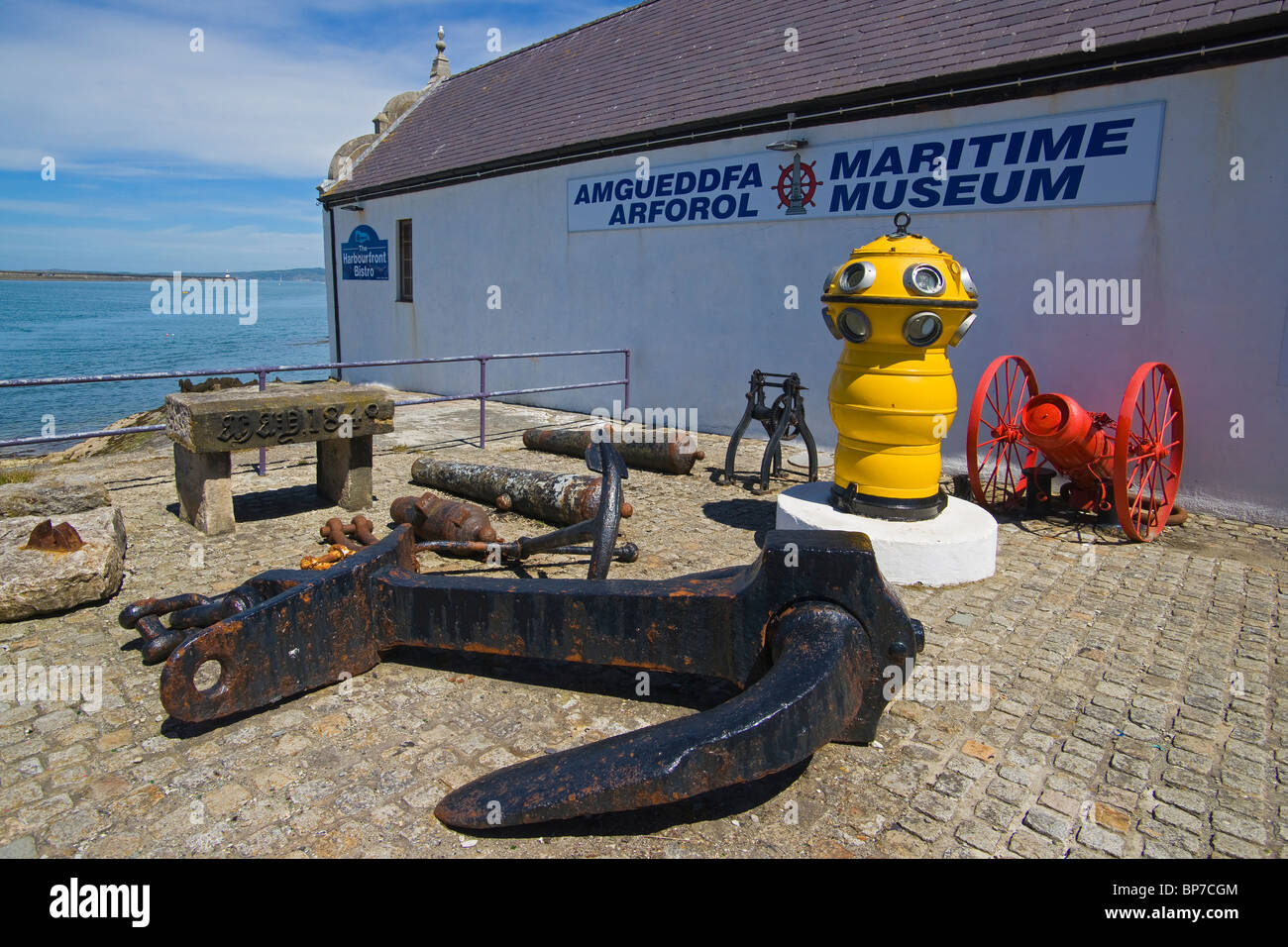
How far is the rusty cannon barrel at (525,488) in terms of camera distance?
6109mm

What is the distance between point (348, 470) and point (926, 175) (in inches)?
248

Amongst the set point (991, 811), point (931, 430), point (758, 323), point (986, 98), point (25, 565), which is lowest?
point (991, 811)

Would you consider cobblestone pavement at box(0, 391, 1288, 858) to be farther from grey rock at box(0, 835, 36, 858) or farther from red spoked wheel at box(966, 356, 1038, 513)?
red spoked wheel at box(966, 356, 1038, 513)

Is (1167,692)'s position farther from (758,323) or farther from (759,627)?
(758,323)

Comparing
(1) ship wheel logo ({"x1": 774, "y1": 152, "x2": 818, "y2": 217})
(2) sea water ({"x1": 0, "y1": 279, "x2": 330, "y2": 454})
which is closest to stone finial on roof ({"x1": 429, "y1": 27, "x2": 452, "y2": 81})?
(2) sea water ({"x1": 0, "y1": 279, "x2": 330, "y2": 454})

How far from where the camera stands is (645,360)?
1135cm

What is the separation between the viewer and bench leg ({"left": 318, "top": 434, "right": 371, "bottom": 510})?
6566 millimetres

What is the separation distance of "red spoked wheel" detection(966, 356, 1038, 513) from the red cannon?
0.4 inches

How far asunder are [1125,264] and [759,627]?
20.4 ft

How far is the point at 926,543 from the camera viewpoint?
4.93 metres

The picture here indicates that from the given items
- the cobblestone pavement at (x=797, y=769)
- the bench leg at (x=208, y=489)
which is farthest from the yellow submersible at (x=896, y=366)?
the bench leg at (x=208, y=489)

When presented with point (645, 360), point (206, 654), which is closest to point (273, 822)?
point (206, 654)

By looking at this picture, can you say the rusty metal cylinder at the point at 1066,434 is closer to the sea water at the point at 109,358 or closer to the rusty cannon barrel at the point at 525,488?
the rusty cannon barrel at the point at 525,488

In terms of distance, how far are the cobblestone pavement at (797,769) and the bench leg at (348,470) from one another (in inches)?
60.5
